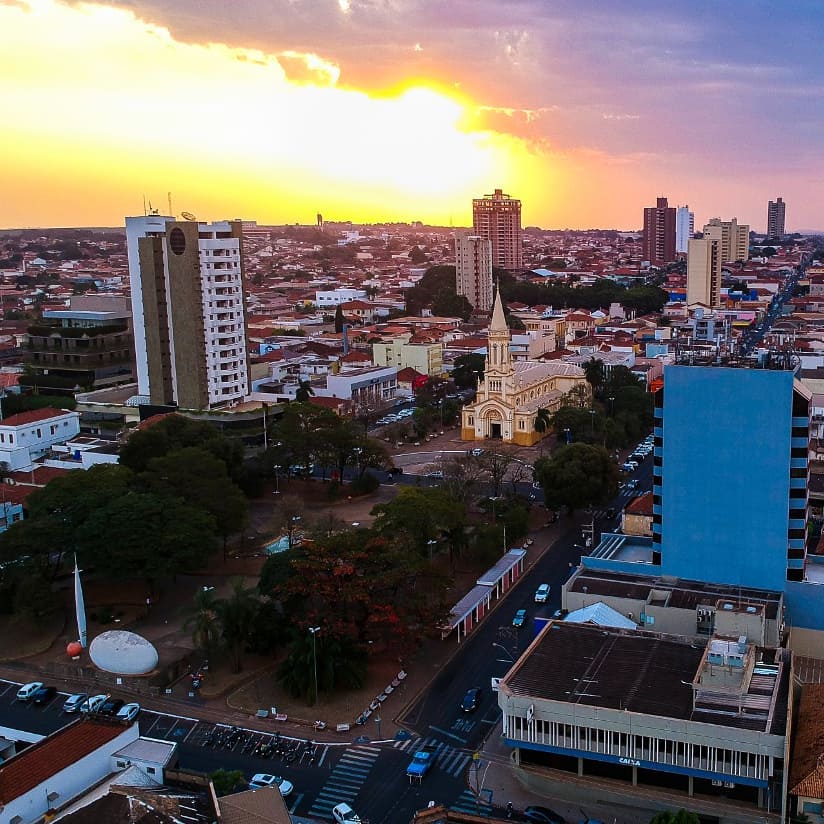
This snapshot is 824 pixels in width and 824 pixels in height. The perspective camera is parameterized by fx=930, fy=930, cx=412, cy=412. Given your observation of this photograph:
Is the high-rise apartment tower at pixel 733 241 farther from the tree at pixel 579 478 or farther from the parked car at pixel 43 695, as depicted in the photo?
the parked car at pixel 43 695

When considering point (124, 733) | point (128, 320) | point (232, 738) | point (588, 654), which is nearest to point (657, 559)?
point (588, 654)

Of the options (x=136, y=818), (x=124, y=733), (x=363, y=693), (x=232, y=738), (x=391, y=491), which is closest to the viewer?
(x=136, y=818)

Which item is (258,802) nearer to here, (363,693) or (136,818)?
(136,818)

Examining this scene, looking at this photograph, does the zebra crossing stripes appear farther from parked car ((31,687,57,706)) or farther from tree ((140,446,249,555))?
tree ((140,446,249,555))

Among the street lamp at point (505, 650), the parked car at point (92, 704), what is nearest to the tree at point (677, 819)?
the street lamp at point (505, 650)

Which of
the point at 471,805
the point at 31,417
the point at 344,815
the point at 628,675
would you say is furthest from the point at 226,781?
the point at 31,417

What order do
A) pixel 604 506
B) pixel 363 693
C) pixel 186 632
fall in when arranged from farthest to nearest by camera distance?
pixel 604 506, pixel 186 632, pixel 363 693

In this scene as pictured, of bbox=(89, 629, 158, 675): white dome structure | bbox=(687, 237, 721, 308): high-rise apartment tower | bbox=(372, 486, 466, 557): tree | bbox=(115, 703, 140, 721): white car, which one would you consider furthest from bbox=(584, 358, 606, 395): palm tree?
bbox=(687, 237, 721, 308): high-rise apartment tower

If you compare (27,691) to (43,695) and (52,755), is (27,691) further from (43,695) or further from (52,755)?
(52,755)
